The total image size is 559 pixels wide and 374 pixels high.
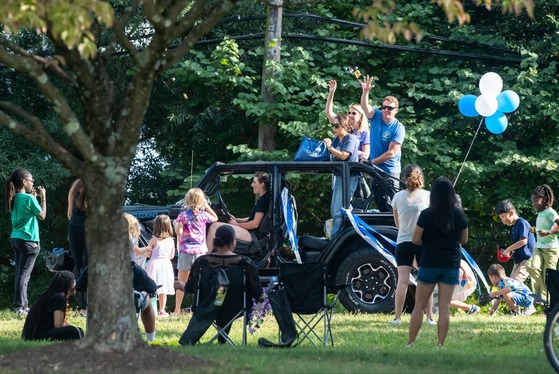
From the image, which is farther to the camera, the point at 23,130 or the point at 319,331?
the point at 319,331

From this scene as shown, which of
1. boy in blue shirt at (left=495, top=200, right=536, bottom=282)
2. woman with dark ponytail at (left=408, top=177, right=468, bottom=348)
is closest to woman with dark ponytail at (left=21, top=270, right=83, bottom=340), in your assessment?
woman with dark ponytail at (left=408, top=177, right=468, bottom=348)

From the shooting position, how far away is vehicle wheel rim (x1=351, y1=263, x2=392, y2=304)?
13547mm

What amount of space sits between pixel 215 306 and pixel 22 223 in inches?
165

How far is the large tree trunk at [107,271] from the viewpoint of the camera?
859cm

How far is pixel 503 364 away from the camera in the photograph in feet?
30.1

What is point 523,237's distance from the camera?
15.0 meters

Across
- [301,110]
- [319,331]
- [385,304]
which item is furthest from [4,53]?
[301,110]

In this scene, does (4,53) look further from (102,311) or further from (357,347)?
(357,347)

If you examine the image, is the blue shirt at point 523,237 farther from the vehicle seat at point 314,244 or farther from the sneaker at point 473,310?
the vehicle seat at point 314,244

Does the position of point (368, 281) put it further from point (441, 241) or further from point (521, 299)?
point (441, 241)

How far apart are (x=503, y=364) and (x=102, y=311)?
10.6ft

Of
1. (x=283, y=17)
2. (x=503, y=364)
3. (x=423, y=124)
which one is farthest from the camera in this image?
(x=283, y=17)

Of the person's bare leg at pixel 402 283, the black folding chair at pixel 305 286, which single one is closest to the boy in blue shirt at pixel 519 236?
the person's bare leg at pixel 402 283

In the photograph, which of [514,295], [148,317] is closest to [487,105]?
[514,295]
